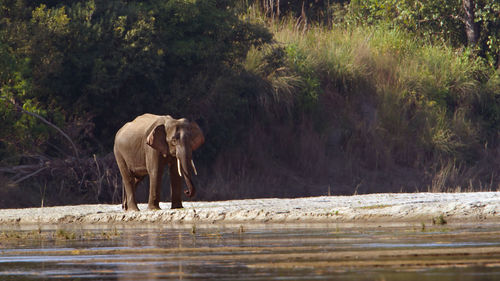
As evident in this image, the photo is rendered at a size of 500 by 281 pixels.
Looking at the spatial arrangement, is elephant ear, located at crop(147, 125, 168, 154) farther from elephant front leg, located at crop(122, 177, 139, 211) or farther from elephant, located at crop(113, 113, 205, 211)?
elephant front leg, located at crop(122, 177, 139, 211)

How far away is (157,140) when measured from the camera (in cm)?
1644

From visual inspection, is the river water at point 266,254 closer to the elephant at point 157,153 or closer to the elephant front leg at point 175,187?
the elephant at point 157,153

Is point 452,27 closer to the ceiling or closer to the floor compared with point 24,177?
closer to the ceiling

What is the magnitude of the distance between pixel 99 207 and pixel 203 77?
8247mm

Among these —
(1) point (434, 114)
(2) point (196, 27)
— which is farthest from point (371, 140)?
(2) point (196, 27)

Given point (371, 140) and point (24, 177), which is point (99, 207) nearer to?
point (24, 177)

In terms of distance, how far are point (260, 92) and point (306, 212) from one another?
13.3 m

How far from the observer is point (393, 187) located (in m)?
29.0

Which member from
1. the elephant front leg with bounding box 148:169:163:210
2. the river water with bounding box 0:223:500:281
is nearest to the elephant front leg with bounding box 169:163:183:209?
the elephant front leg with bounding box 148:169:163:210

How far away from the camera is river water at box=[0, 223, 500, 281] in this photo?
7.04 m

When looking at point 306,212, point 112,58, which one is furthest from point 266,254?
point 112,58

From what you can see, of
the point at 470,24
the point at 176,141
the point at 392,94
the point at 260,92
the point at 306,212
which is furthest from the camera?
the point at 470,24

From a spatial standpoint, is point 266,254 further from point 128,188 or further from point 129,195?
point 128,188

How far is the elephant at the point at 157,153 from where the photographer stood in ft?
53.6
